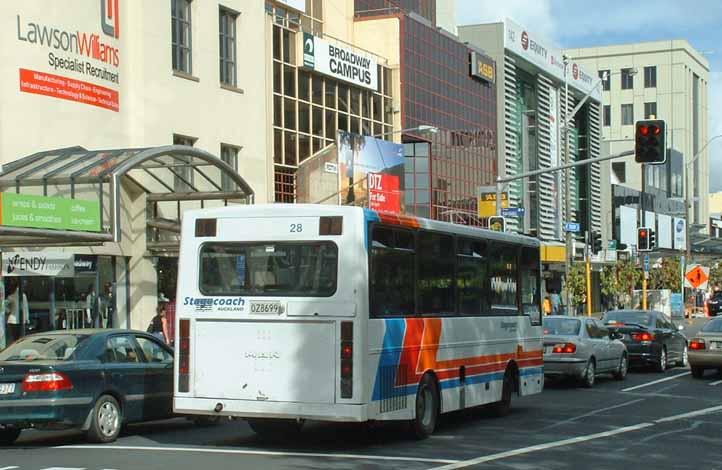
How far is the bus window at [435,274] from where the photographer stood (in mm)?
15023

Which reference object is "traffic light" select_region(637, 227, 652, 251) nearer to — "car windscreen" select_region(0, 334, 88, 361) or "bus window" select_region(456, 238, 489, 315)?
"bus window" select_region(456, 238, 489, 315)

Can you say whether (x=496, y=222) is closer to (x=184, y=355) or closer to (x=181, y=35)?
(x=181, y=35)

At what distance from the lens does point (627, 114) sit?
109 metres

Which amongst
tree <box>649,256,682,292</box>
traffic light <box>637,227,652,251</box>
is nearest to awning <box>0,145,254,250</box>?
traffic light <box>637,227,652,251</box>

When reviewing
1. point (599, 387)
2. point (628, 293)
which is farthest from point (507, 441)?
point (628, 293)

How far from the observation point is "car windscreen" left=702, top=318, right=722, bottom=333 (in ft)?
84.1

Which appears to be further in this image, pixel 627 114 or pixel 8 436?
pixel 627 114

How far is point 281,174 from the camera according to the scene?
40.2 metres

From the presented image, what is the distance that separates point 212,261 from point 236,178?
13477mm

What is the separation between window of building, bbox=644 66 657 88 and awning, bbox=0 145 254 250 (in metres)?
82.8

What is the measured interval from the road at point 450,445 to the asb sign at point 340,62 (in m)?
24.2

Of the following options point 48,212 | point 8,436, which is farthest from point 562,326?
point 8,436

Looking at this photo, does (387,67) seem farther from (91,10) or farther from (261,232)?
(261,232)

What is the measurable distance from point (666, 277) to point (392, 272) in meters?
61.5
